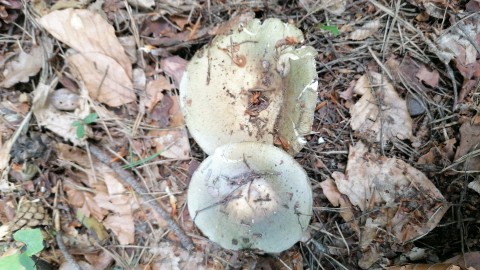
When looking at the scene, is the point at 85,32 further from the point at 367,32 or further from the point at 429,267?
the point at 429,267

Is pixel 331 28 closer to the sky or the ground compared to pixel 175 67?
closer to the sky

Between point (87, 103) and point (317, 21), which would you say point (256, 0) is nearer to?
point (317, 21)

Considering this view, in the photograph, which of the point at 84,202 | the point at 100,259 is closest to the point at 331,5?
the point at 84,202

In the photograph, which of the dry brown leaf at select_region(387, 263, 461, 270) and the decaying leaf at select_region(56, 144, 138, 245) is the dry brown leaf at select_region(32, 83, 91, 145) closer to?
the decaying leaf at select_region(56, 144, 138, 245)

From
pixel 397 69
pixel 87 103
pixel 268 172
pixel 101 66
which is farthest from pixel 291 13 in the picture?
pixel 87 103

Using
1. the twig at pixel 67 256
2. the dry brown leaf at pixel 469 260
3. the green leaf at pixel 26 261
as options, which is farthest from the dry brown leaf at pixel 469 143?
the green leaf at pixel 26 261

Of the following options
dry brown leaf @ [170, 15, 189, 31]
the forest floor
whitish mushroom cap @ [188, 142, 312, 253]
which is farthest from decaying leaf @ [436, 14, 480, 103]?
dry brown leaf @ [170, 15, 189, 31]
